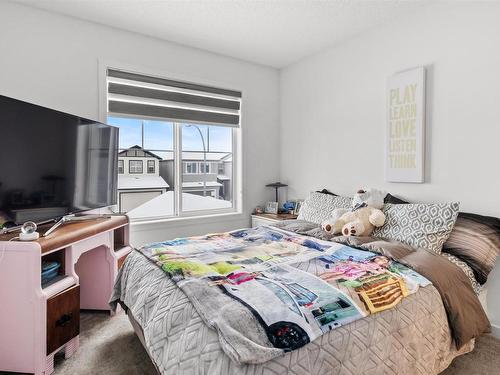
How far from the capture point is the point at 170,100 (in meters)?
3.25

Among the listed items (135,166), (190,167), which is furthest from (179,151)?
(135,166)

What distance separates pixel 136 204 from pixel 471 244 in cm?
296

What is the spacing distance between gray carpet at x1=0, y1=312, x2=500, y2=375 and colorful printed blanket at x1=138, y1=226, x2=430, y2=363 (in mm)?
647

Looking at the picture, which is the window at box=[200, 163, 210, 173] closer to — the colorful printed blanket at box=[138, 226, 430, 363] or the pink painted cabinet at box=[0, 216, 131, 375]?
the colorful printed blanket at box=[138, 226, 430, 363]

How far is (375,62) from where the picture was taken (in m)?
2.90

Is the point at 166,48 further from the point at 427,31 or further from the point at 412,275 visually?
the point at 412,275

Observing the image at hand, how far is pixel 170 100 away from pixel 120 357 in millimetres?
2407

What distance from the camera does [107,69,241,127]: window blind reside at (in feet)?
9.80

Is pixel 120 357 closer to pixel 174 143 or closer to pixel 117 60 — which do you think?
pixel 174 143

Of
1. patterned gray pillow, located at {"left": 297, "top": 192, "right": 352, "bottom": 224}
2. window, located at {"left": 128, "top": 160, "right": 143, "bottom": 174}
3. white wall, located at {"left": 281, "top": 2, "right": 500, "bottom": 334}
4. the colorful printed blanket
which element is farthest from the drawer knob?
white wall, located at {"left": 281, "top": 2, "right": 500, "bottom": 334}

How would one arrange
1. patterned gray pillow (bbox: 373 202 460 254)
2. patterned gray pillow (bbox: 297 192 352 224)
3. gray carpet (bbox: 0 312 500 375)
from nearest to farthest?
gray carpet (bbox: 0 312 500 375)
patterned gray pillow (bbox: 373 202 460 254)
patterned gray pillow (bbox: 297 192 352 224)

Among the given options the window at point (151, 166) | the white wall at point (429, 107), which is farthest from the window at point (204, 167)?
the white wall at point (429, 107)

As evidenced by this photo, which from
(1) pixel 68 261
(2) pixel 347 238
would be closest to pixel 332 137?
(2) pixel 347 238

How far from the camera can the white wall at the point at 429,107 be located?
2.18 metres
